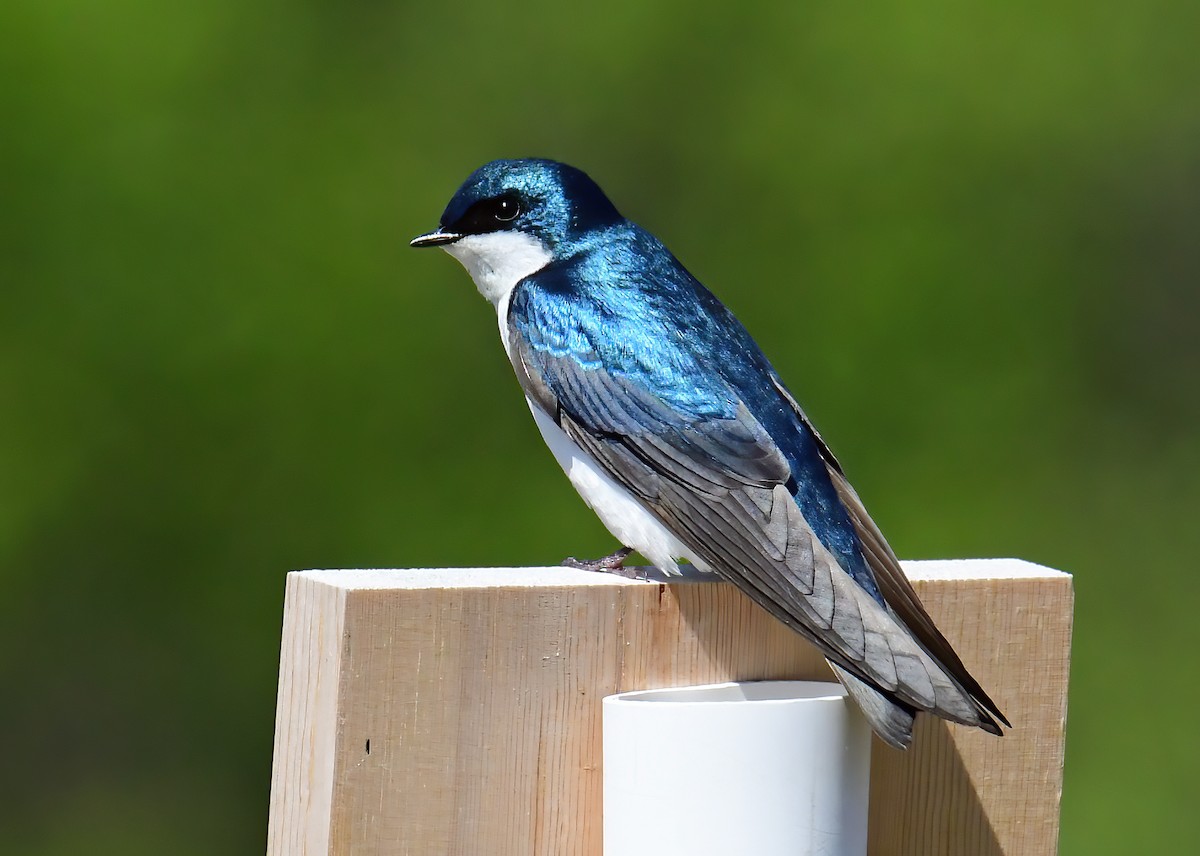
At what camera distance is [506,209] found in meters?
2.29

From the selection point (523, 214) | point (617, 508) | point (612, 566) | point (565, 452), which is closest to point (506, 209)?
point (523, 214)

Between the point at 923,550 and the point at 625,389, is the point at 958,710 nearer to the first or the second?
the point at 625,389

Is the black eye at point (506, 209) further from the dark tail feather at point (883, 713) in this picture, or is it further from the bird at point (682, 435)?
the dark tail feather at point (883, 713)

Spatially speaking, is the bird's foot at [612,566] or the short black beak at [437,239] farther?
the short black beak at [437,239]

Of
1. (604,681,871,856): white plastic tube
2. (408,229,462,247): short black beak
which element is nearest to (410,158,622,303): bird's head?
(408,229,462,247): short black beak

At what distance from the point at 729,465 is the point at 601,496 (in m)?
0.21

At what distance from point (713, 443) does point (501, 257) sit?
50 centimetres

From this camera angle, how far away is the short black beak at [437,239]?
7.50 feet

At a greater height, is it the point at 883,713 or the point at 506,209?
the point at 506,209

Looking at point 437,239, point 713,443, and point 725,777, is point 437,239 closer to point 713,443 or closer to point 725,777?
point 713,443

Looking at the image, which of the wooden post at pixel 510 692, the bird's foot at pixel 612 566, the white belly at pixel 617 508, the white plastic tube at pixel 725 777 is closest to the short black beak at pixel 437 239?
the white belly at pixel 617 508

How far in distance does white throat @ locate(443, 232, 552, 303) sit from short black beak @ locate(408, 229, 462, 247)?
0.01 metres

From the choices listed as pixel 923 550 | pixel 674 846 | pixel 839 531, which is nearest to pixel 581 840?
pixel 674 846

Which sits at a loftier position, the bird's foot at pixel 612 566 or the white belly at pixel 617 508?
the white belly at pixel 617 508
